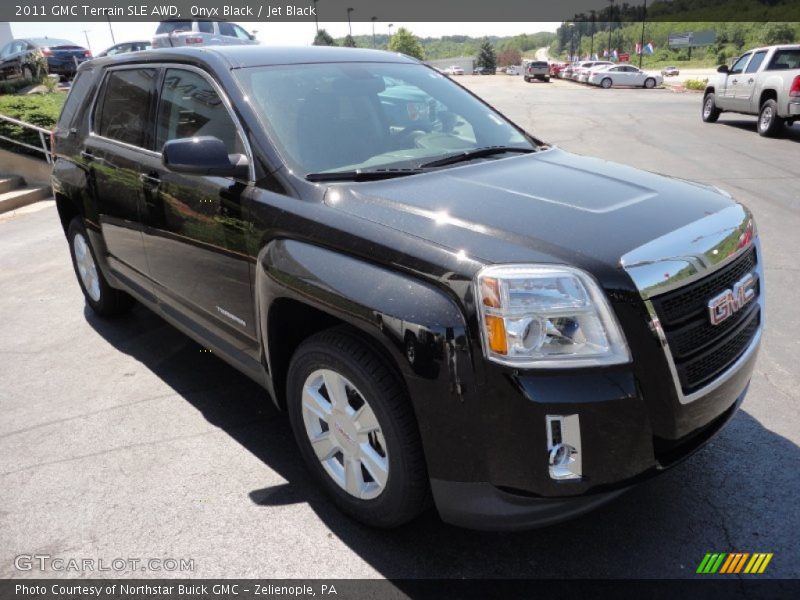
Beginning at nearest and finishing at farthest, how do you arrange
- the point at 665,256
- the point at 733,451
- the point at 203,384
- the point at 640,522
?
the point at 665,256, the point at 640,522, the point at 733,451, the point at 203,384

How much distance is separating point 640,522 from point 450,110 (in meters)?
2.28

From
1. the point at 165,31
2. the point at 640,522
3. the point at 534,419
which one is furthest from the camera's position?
the point at 165,31

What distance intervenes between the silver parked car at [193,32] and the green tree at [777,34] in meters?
78.0

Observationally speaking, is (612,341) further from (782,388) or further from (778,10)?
(778,10)

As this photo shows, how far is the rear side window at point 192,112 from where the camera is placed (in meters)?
3.06

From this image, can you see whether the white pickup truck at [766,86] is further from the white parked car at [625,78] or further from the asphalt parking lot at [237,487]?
the white parked car at [625,78]

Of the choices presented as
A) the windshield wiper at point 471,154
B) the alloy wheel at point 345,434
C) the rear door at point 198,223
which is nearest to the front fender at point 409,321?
the alloy wheel at point 345,434

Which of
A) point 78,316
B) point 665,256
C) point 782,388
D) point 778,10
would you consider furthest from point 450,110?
point 778,10

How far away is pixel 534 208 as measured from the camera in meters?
2.39

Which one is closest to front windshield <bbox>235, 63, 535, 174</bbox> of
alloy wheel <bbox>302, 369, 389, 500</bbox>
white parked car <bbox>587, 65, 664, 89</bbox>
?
alloy wheel <bbox>302, 369, 389, 500</bbox>

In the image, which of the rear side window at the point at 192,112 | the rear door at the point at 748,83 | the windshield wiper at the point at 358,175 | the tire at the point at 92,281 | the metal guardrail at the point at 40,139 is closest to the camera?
the windshield wiper at the point at 358,175

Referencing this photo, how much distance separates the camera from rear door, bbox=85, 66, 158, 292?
3758mm

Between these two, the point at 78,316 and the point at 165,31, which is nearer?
the point at 78,316

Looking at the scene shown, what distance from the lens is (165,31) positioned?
55.0ft
